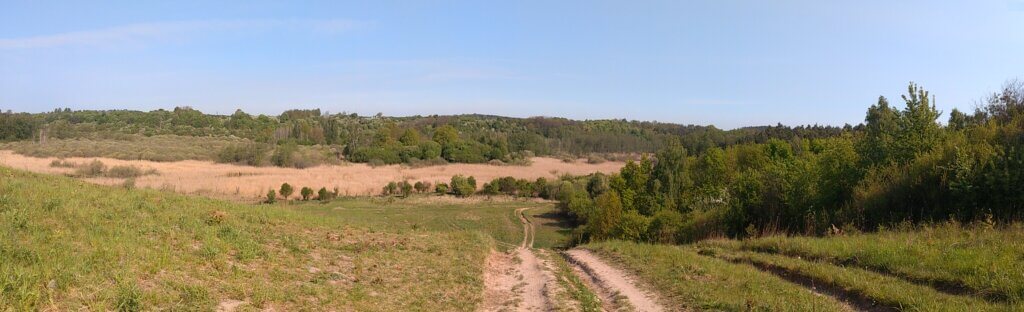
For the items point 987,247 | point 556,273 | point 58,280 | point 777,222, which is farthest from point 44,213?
point 777,222

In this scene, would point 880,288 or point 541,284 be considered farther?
point 541,284

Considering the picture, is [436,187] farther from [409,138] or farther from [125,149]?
[409,138]

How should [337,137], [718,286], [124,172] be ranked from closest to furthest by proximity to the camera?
[718,286], [124,172], [337,137]

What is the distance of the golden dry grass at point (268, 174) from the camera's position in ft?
193

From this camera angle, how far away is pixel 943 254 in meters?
10.6

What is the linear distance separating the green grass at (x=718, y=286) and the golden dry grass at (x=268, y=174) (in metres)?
39.7

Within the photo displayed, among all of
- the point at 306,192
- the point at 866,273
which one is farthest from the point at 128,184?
the point at 306,192

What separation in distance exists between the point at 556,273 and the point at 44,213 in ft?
35.9

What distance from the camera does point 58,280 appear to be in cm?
701

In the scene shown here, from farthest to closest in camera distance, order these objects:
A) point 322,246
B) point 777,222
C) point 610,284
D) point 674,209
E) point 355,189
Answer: point 355,189
point 674,209
point 777,222
point 322,246
point 610,284

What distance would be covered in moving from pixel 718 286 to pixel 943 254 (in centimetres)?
422

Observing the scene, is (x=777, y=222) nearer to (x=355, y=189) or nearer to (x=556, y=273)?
(x=556, y=273)

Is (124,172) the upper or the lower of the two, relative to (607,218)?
upper

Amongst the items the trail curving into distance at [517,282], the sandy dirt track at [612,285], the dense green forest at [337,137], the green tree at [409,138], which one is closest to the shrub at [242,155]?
the dense green forest at [337,137]
